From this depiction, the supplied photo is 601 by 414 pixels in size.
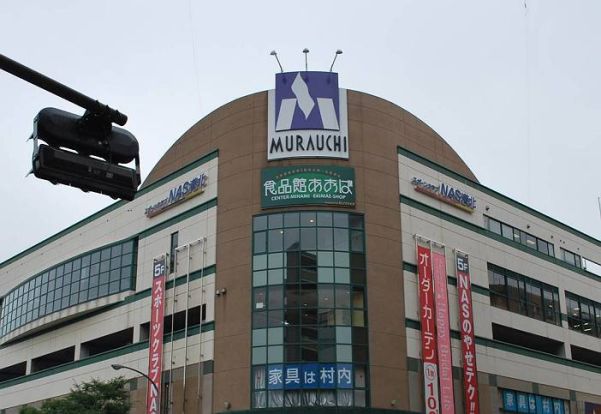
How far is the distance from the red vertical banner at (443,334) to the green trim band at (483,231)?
312cm

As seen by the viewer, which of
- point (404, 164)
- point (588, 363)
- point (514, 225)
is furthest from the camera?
point (588, 363)

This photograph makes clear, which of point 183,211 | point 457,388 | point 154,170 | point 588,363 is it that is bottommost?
point 457,388

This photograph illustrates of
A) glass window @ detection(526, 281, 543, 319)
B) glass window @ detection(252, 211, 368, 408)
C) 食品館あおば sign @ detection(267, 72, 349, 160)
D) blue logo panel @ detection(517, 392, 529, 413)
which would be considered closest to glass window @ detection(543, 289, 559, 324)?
glass window @ detection(526, 281, 543, 319)

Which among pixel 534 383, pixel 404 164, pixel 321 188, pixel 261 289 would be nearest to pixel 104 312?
pixel 261 289

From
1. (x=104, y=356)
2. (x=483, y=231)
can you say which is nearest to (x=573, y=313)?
(x=483, y=231)

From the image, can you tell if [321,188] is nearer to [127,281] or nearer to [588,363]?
[127,281]

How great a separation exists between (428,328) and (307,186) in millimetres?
11782

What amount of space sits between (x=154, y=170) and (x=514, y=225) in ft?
92.9

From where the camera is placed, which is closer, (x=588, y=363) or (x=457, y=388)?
(x=457, y=388)

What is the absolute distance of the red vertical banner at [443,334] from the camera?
50.3 m

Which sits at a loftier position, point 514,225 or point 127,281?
point 514,225

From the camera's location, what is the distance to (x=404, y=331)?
1962 inches

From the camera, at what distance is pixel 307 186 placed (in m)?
50.4

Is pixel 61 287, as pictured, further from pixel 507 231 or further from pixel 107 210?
pixel 507 231
